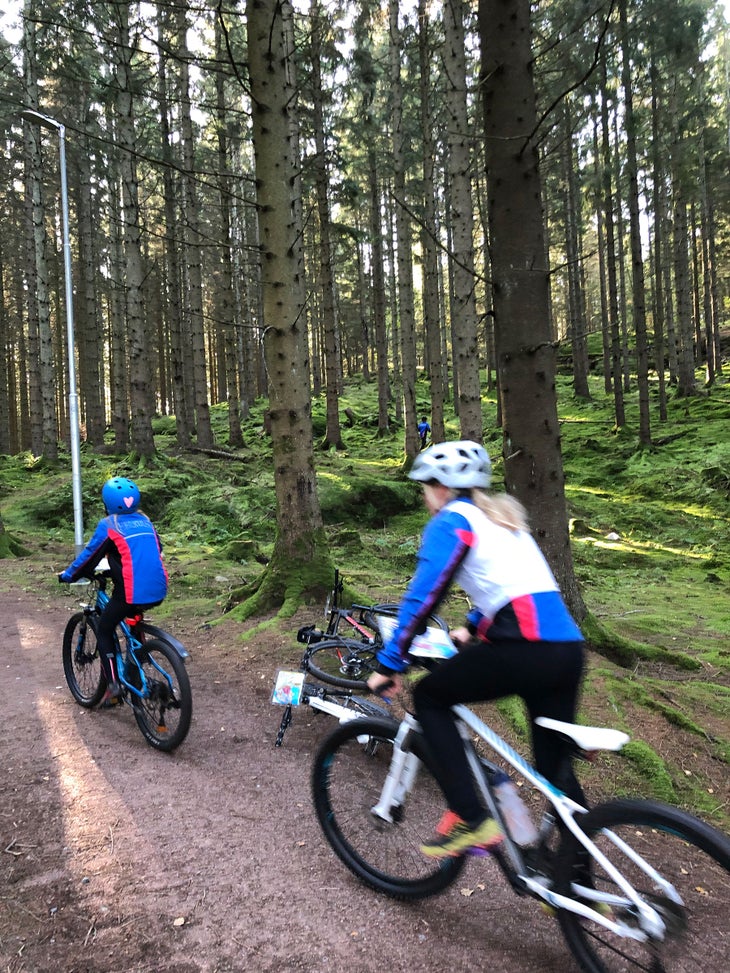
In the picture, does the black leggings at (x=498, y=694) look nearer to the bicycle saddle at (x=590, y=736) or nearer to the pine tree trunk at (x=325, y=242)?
the bicycle saddle at (x=590, y=736)

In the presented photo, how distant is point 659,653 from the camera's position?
6.18m

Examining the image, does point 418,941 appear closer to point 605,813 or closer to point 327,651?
point 605,813

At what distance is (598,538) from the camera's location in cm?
1277

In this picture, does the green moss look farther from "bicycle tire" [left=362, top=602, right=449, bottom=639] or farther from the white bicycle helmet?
the white bicycle helmet

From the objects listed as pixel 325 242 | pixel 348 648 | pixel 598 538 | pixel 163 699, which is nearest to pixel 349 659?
pixel 348 648

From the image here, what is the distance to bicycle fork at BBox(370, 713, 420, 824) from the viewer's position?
273 centimetres

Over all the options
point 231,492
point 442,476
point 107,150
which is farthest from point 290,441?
point 107,150

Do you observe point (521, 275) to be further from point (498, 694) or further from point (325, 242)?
point (325, 242)

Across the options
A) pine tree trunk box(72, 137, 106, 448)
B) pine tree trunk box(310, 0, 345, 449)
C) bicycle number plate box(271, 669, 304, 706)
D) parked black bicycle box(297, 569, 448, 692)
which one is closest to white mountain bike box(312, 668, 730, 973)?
bicycle number plate box(271, 669, 304, 706)

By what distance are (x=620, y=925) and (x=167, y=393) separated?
1810 inches

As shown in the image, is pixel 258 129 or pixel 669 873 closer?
pixel 669 873

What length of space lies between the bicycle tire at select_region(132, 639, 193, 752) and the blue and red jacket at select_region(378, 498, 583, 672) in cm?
232

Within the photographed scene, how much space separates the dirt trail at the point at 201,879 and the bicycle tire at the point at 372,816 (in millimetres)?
105

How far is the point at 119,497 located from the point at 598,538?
10.7 meters
